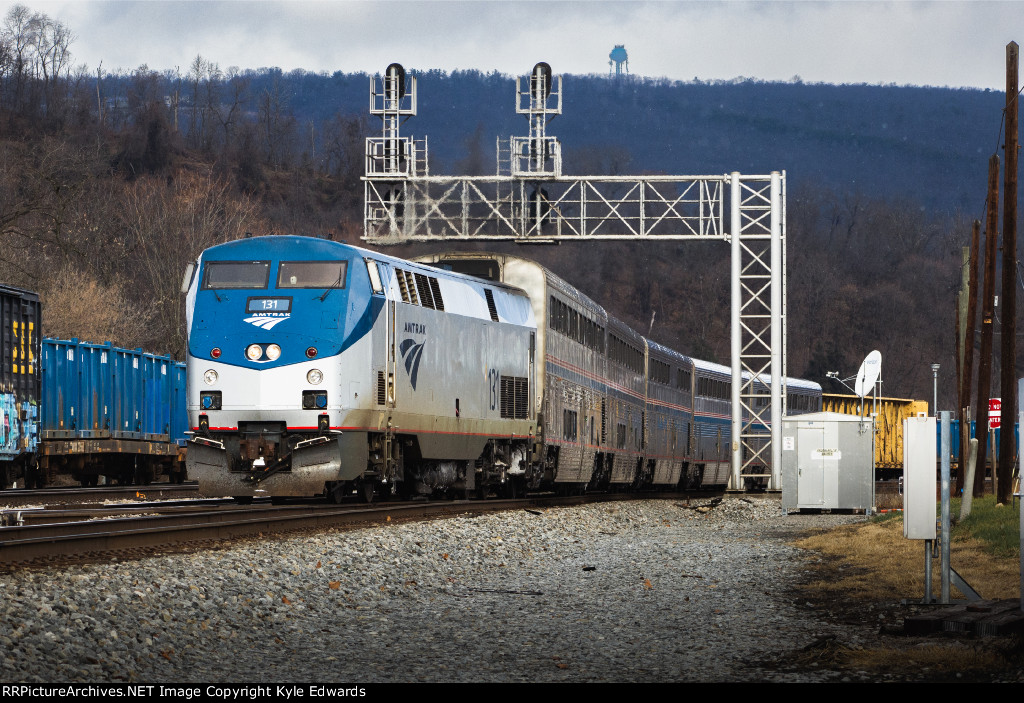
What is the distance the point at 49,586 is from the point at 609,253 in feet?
457

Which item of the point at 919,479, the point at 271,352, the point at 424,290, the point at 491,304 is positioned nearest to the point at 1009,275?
the point at 491,304

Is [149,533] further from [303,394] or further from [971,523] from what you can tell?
[971,523]

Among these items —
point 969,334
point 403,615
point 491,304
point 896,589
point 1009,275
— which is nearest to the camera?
point 403,615

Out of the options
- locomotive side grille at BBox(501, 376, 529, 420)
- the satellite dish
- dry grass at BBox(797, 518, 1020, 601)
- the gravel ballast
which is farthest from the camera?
the satellite dish

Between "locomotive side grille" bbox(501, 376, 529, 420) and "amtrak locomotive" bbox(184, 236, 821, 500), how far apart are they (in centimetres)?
4

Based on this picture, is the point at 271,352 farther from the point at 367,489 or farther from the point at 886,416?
the point at 886,416

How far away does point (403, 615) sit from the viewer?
37.3 feet

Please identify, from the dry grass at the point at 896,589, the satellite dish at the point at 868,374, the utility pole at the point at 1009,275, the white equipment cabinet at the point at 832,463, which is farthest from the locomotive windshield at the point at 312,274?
the utility pole at the point at 1009,275

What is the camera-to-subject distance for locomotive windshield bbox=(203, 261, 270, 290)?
61.6 feet

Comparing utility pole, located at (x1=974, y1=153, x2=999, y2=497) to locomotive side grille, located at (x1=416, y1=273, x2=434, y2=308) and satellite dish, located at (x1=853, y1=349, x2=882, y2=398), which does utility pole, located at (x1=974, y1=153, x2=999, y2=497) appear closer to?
satellite dish, located at (x1=853, y1=349, x2=882, y2=398)

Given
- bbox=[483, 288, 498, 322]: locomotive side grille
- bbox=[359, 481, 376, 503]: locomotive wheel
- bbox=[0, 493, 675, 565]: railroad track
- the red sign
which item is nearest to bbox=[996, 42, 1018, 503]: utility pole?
bbox=[483, 288, 498, 322]: locomotive side grille

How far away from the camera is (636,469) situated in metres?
35.3

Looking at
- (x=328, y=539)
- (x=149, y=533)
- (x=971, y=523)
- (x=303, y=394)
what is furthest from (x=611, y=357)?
(x=149, y=533)

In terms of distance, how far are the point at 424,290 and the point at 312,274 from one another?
2.56 metres
